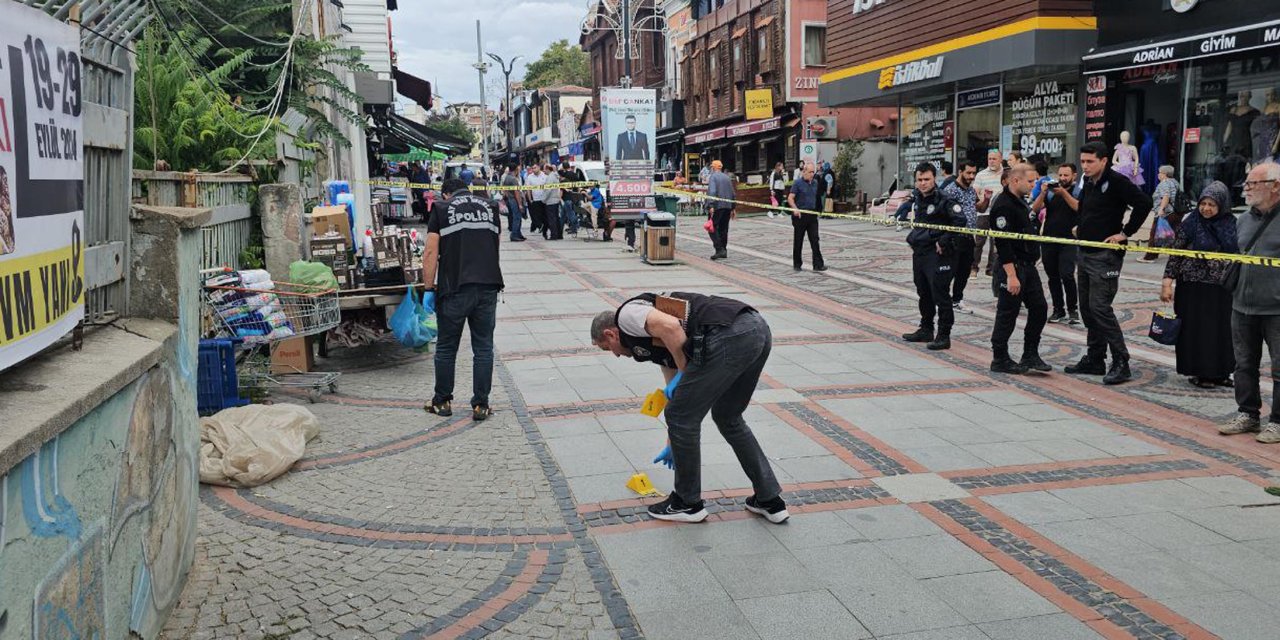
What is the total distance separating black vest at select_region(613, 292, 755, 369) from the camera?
447 centimetres

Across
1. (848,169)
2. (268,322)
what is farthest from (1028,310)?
(848,169)

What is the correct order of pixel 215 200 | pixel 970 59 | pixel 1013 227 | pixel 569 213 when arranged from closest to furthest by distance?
1. pixel 1013 227
2. pixel 215 200
3. pixel 970 59
4. pixel 569 213

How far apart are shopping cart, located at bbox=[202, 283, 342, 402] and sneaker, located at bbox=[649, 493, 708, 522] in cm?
355

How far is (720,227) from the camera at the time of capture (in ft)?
54.5

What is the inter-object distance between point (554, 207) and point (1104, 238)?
46.6 feet

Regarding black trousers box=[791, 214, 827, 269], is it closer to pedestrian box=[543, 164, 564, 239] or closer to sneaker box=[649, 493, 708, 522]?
pedestrian box=[543, 164, 564, 239]

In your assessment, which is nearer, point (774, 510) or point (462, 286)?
point (774, 510)

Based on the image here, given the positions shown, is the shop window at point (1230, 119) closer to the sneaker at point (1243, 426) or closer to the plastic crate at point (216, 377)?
the sneaker at point (1243, 426)

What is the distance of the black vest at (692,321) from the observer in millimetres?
4473

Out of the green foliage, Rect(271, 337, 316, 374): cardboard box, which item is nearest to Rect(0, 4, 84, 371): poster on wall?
Rect(271, 337, 316, 374): cardboard box

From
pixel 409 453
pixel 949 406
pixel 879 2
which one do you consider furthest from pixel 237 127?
pixel 879 2

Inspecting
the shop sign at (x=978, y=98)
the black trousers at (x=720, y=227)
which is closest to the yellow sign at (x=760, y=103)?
the shop sign at (x=978, y=98)

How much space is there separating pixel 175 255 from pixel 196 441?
94 centimetres

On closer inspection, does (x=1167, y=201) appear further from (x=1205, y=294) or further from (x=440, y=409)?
(x=440, y=409)
